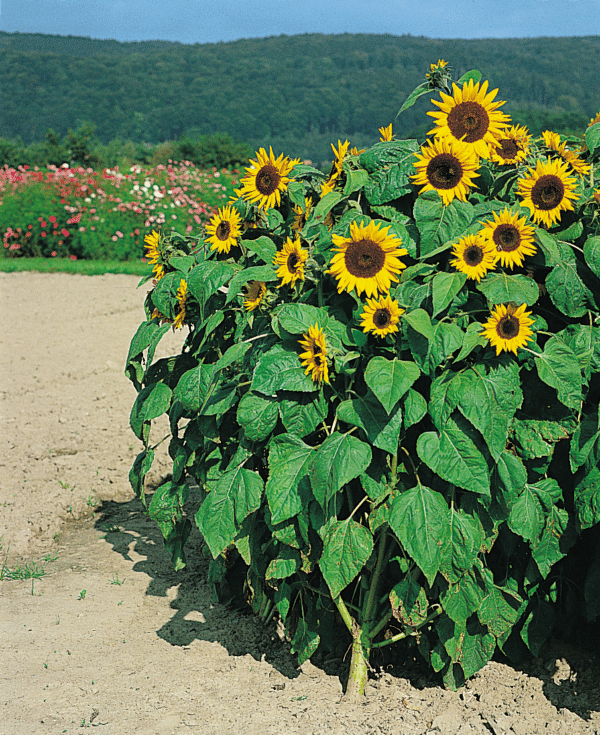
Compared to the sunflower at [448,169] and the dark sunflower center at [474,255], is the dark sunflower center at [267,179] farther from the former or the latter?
the dark sunflower center at [474,255]

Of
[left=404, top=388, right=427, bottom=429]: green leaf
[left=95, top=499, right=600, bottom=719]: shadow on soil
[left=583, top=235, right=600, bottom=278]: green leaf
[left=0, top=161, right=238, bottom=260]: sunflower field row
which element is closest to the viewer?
[left=404, top=388, right=427, bottom=429]: green leaf

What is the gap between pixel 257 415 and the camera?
202cm

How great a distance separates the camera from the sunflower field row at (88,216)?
42.4 ft

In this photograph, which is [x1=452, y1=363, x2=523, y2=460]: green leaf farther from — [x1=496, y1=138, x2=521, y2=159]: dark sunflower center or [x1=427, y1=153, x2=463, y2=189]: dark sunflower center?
[x1=496, y1=138, x2=521, y2=159]: dark sunflower center

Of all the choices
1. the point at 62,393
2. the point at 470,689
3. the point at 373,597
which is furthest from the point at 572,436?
the point at 62,393

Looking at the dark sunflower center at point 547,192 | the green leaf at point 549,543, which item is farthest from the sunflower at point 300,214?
the green leaf at point 549,543

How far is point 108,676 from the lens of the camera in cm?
252

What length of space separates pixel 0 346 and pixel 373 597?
5805 millimetres

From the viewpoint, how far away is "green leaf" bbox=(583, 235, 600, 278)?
1956 mm

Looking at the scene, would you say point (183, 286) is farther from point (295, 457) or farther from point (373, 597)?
point (373, 597)

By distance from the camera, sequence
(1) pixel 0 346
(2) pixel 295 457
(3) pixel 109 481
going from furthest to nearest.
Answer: (1) pixel 0 346, (3) pixel 109 481, (2) pixel 295 457

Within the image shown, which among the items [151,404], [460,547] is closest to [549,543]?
[460,547]

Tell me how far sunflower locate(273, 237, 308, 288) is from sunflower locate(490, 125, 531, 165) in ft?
2.06

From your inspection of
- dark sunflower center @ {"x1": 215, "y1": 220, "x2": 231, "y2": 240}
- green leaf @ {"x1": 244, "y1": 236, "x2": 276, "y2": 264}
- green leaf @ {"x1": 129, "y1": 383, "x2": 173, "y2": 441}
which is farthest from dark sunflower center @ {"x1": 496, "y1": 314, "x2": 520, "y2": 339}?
green leaf @ {"x1": 129, "y1": 383, "x2": 173, "y2": 441}
